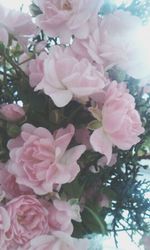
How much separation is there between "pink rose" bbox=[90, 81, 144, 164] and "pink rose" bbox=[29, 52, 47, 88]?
0.30ft

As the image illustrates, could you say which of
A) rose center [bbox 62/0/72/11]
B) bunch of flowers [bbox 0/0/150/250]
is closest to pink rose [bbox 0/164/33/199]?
bunch of flowers [bbox 0/0/150/250]

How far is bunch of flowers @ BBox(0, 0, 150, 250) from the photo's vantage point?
18.8 inches

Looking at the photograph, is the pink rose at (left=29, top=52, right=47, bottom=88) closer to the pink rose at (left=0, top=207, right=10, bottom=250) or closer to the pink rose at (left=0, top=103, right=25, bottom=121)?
the pink rose at (left=0, top=103, right=25, bottom=121)

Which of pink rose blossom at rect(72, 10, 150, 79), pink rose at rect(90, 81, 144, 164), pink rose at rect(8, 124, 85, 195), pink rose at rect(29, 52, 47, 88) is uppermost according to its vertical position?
pink rose blossom at rect(72, 10, 150, 79)

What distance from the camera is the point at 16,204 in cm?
48

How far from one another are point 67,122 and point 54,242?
152 millimetres

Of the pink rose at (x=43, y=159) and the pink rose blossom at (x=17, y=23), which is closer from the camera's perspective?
the pink rose at (x=43, y=159)

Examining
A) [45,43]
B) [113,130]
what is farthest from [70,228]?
[45,43]

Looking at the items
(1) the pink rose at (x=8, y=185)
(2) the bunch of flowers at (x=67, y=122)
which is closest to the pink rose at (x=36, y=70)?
(2) the bunch of flowers at (x=67, y=122)

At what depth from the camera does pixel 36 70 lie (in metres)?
0.52

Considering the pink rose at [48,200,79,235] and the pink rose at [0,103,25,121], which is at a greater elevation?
the pink rose at [0,103,25,121]

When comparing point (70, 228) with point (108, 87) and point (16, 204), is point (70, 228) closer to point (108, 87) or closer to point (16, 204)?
point (16, 204)

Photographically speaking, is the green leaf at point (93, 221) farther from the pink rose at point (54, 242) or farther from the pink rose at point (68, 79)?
the pink rose at point (68, 79)

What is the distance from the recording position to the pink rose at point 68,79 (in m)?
0.47
